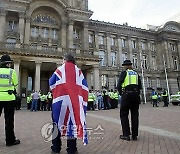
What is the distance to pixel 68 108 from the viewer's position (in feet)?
13.1

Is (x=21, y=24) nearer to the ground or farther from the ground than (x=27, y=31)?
farther from the ground

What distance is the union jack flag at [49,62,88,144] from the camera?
3.92 m

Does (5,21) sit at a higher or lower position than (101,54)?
higher

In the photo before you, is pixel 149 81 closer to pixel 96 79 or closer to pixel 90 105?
pixel 96 79

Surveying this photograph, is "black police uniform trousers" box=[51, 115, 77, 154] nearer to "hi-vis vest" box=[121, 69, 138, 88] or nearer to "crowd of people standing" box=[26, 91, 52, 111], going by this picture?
"hi-vis vest" box=[121, 69, 138, 88]

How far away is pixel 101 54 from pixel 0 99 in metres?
35.8

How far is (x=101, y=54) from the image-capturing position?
40.0 m

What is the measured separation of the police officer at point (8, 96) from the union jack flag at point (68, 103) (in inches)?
60.7

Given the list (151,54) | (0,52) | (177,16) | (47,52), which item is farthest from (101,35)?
(177,16)

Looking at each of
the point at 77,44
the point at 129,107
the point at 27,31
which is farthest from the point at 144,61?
the point at 129,107

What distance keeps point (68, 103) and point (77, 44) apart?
106ft

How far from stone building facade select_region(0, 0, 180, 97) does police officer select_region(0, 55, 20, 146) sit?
19.5 meters

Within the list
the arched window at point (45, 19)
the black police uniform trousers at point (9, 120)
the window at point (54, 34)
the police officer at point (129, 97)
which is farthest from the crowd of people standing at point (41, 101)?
the arched window at point (45, 19)

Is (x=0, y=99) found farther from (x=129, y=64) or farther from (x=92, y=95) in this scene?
(x=92, y=95)
